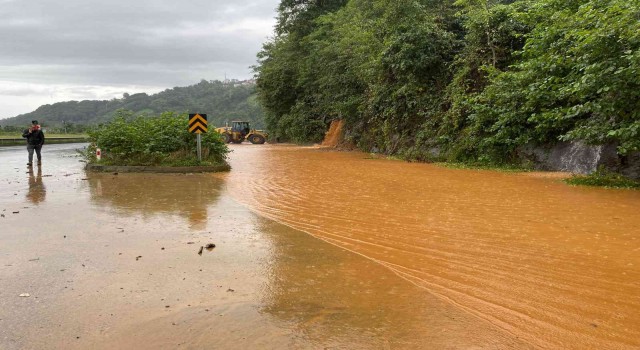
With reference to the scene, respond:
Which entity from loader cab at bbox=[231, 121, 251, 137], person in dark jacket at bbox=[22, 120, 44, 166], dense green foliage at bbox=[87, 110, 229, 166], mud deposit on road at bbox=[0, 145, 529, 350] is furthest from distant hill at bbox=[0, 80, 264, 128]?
mud deposit on road at bbox=[0, 145, 529, 350]

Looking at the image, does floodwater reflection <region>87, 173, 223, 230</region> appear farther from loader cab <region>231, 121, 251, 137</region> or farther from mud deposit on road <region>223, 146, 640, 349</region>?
loader cab <region>231, 121, 251, 137</region>

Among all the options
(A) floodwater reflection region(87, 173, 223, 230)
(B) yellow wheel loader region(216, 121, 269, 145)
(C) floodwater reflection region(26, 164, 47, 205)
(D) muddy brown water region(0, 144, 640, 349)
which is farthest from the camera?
(B) yellow wheel loader region(216, 121, 269, 145)

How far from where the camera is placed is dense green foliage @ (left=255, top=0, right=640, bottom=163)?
11.1 metres

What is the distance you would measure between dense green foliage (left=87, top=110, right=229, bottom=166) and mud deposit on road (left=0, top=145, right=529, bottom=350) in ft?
26.0

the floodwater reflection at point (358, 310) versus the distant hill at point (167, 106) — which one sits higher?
the distant hill at point (167, 106)

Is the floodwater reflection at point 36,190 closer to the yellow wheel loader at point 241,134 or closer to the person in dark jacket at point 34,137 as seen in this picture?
the person in dark jacket at point 34,137

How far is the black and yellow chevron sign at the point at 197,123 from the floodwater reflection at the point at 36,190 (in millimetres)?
4823

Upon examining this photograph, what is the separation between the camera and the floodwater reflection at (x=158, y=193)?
8469 mm

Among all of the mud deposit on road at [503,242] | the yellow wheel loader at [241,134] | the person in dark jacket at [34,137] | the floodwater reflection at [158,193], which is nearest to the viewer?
the mud deposit on road at [503,242]

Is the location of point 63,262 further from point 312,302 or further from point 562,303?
point 562,303

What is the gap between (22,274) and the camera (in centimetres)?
486

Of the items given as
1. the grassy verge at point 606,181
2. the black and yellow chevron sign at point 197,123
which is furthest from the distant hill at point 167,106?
the grassy verge at point 606,181

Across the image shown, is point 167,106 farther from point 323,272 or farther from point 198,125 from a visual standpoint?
point 323,272

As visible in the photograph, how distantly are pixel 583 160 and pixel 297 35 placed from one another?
3379cm
